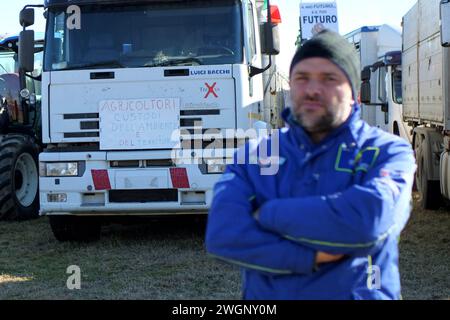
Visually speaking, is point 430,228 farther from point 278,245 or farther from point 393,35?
point 393,35

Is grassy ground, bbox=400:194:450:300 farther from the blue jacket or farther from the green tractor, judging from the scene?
the green tractor

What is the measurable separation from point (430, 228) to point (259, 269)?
719 centimetres

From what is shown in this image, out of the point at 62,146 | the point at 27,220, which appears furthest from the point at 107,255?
the point at 27,220

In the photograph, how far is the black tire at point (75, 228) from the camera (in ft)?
25.5

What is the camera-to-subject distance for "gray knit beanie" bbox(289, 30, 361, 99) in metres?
2.20

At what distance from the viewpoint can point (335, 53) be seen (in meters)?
2.20

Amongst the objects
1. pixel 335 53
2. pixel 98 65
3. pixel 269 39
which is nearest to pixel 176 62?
pixel 98 65

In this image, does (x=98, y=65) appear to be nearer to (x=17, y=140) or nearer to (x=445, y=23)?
(x=17, y=140)

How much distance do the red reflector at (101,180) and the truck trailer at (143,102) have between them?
1 cm

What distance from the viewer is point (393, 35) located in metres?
16.8

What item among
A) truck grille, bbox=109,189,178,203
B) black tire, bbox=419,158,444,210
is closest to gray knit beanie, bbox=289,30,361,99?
truck grille, bbox=109,189,178,203

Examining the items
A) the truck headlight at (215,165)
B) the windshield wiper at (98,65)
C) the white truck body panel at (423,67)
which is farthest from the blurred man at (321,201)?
the white truck body panel at (423,67)

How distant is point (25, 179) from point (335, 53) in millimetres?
8495

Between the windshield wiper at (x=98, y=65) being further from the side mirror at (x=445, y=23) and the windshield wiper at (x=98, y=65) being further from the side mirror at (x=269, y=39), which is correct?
the side mirror at (x=445, y=23)
